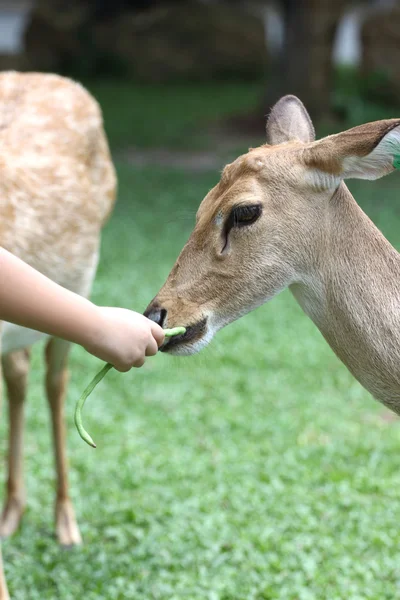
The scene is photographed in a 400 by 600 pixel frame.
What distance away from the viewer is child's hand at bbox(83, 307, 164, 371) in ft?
6.73

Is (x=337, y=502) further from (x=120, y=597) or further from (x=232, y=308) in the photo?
(x=232, y=308)

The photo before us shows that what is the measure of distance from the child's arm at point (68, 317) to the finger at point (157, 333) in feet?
0.07

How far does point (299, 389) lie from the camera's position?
5566 millimetres

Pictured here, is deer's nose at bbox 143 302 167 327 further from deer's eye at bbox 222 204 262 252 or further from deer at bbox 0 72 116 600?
deer at bbox 0 72 116 600

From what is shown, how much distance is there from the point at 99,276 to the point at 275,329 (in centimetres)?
179

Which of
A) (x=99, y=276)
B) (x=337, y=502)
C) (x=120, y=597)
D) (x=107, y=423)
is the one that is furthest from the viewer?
(x=99, y=276)

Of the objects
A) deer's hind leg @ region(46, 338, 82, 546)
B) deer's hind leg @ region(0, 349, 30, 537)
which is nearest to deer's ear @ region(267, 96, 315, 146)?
deer's hind leg @ region(46, 338, 82, 546)

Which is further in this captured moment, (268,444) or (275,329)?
(275,329)

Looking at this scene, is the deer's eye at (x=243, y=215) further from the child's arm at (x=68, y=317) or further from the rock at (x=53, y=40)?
the rock at (x=53, y=40)

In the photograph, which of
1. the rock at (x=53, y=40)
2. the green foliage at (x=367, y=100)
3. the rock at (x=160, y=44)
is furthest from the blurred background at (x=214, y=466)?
the rock at (x=53, y=40)

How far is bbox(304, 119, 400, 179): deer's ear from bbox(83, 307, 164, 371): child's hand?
0.63 metres

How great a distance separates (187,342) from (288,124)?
0.80 meters

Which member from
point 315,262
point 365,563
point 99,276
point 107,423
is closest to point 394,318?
point 315,262

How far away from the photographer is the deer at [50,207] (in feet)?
11.4
